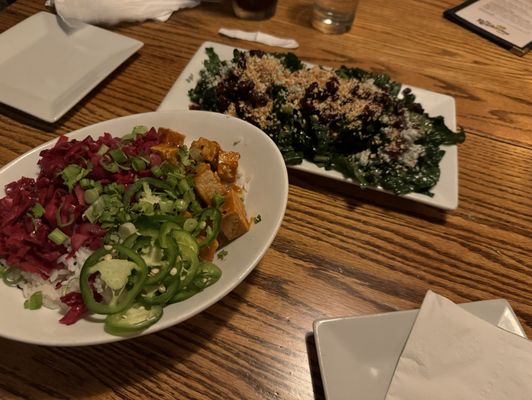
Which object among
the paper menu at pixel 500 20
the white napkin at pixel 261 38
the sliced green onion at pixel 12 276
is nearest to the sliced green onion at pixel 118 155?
the sliced green onion at pixel 12 276

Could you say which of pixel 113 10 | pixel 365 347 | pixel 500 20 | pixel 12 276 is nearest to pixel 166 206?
pixel 12 276

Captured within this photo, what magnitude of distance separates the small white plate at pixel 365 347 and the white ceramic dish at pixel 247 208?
0.26 m

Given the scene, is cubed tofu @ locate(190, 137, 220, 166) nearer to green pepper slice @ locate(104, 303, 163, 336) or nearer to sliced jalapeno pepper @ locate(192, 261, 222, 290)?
sliced jalapeno pepper @ locate(192, 261, 222, 290)

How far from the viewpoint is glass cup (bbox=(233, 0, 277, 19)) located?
85.7 inches

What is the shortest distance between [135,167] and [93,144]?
15cm

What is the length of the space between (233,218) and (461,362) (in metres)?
0.66

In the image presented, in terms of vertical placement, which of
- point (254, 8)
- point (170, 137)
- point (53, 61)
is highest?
point (254, 8)

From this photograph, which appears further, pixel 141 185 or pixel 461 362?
pixel 141 185

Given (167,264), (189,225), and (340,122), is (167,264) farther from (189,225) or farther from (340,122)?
(340,122)

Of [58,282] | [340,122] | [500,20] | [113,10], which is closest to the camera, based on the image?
[58,282]

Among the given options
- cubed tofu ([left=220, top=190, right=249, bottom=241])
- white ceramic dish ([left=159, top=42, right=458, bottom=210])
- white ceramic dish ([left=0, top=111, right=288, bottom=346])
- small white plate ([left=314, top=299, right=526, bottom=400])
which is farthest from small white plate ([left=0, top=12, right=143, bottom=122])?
small white plate ([left=314, top=299, right=526, bottom=400])

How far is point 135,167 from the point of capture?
118cm

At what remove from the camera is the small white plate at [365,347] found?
96 centimetres

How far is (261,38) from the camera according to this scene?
2.10 metres
